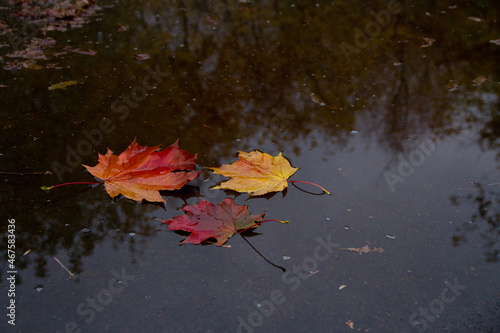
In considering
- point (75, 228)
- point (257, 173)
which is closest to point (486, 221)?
point (257, 173)

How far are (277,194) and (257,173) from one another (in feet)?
0.57

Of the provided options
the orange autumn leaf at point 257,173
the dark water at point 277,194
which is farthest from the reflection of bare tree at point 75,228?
the orange autumn leaf at point 257,173

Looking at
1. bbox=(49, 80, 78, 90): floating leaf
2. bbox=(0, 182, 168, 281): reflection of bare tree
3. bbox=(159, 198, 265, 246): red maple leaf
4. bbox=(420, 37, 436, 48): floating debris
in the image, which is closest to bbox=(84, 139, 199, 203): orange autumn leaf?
bbox=(0, 182, 168, 281): reflection of bare tree

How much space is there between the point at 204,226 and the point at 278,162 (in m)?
Answer: 0.70

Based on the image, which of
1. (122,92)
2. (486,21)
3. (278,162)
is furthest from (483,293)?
(486,21)

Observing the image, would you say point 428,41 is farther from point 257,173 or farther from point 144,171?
point 144,171

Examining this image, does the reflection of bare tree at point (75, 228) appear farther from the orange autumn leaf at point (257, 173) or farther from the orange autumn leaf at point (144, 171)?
the orange autumn leaf at point (257, 173)

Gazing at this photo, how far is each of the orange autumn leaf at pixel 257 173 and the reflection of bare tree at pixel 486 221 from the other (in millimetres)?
970

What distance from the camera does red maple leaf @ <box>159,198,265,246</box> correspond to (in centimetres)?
205

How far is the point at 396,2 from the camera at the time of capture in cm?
589

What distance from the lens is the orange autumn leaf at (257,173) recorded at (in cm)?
237

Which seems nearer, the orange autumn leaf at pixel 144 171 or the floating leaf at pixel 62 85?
the orange autumn leaf at pixel 144 171

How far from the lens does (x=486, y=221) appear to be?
222 centimetres

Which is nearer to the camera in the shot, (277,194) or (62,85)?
(277,194)
